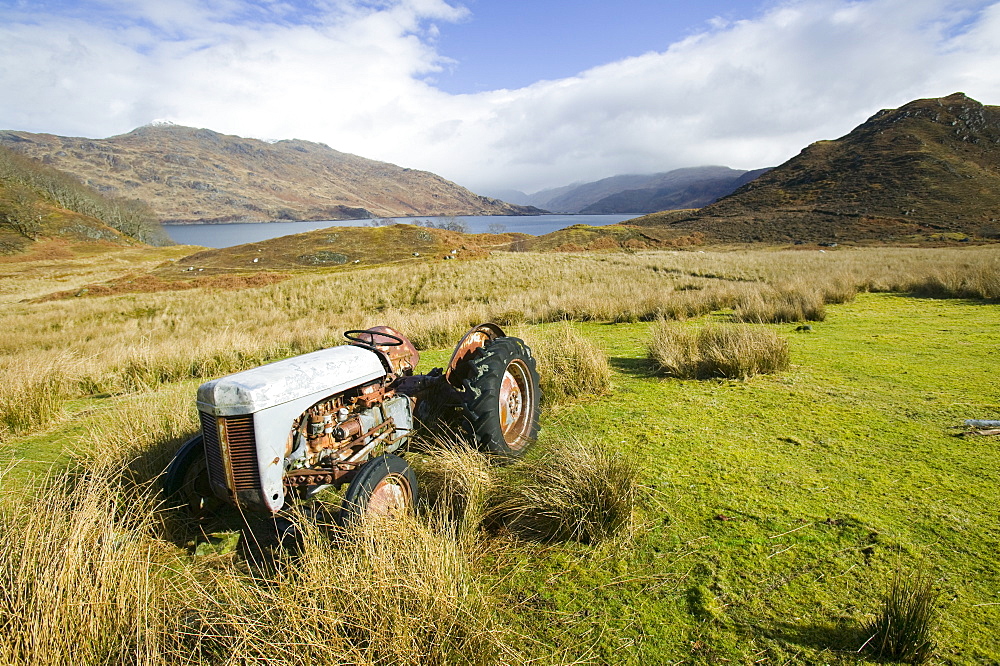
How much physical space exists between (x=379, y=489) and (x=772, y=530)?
237cm

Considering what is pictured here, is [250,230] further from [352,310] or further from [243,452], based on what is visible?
[243,452]

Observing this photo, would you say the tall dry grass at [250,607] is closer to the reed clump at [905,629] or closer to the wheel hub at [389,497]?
the wheel hub at [389,497]

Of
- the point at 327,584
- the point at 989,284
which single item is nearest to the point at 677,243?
the point at 989,284

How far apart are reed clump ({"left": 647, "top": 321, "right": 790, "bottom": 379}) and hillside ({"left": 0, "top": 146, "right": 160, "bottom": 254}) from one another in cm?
8101

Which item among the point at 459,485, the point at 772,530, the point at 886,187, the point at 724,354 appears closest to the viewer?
the point at 772,530

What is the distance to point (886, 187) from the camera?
59719 millimetres

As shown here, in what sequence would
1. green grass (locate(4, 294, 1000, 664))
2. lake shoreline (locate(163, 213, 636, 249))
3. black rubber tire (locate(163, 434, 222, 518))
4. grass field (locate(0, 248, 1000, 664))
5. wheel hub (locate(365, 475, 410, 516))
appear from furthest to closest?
lake shoreline (locate(163, 213, 636, 249)) < black rubber tire (locate(163, 434, 222, 518)) < wheel hub (locate(365, 475, 410, 516)) < green grass (locate(4, 294, 1000, 664)) < grass field (locate(0, 248, 1000, 664))

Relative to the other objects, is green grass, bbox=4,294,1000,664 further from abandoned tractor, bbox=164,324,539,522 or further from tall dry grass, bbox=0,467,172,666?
tall dry grass, bbox=0,467,172,666

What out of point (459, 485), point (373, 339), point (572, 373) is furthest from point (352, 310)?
point (459, 485)

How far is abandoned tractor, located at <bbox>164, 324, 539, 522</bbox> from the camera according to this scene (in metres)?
2.75

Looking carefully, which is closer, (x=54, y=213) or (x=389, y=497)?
(x=389, y=497)

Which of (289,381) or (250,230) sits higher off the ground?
(250,230)

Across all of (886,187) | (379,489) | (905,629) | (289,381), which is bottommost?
(905,629)

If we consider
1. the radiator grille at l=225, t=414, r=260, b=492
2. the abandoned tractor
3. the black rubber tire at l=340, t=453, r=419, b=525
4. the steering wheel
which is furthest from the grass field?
the steering wheel
